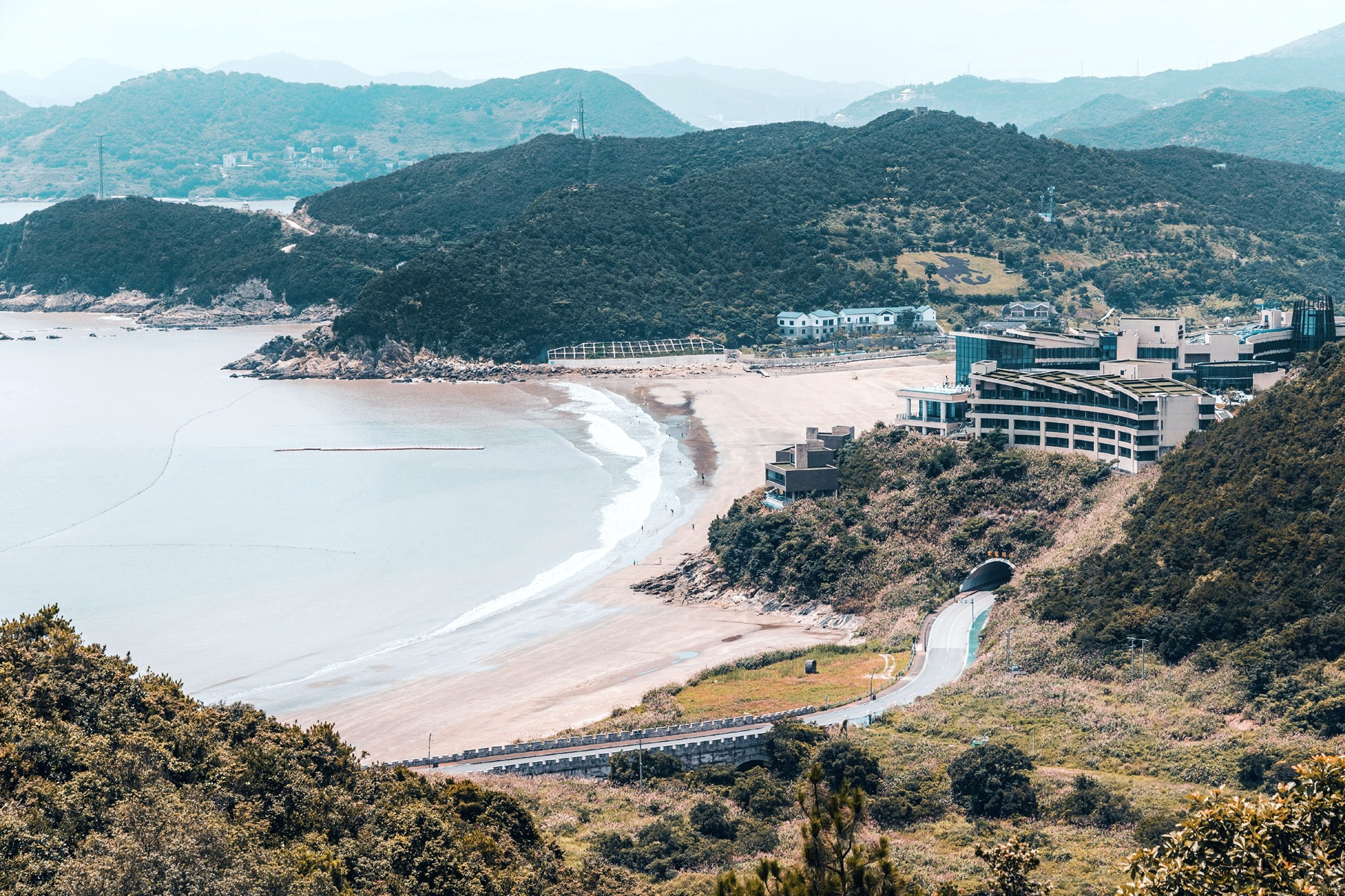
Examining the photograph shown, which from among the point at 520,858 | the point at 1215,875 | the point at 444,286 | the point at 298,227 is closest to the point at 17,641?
the point at 520,858

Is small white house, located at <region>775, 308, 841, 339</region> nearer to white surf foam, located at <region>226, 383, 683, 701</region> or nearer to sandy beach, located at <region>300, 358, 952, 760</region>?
white surf foam, located at <region>226, 383, 683, 701</region>

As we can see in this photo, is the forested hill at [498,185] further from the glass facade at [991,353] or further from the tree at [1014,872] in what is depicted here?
the tree at [1014,872]

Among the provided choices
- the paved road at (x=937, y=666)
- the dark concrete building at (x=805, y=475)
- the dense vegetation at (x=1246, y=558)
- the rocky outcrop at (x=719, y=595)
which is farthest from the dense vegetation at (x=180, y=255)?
the dense vegetation at (x=1246, y=558)

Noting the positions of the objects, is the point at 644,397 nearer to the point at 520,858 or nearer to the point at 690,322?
the point at 690,322

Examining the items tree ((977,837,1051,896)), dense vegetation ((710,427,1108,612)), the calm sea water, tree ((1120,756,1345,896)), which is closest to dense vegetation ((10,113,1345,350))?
the calm sea water

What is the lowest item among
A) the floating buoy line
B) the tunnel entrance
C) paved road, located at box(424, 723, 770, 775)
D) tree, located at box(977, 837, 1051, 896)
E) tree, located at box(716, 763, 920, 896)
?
paved road, located at box(424, 723, 770, 775)

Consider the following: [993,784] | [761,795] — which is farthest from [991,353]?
[761,795]
